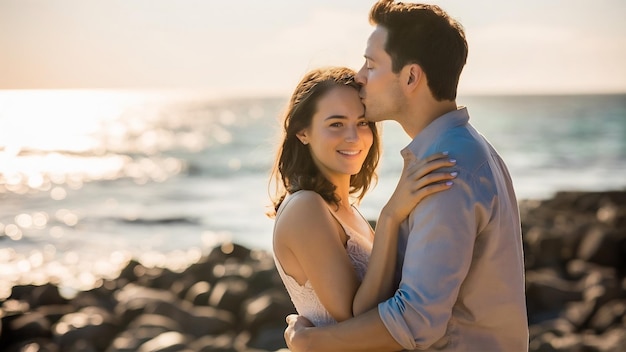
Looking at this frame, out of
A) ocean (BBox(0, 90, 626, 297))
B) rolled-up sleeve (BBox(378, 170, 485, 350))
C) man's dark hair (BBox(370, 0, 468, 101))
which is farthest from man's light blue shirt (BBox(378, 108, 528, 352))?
ocean (BBox(0, 90, 626, 297))

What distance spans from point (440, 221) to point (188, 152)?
35537mm

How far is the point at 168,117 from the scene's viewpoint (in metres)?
64.2

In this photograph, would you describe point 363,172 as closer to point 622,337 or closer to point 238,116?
point 622,337

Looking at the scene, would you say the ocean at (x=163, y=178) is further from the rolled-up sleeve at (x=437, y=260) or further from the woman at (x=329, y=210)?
the rolled-up sleeve at (x=437, y=260)

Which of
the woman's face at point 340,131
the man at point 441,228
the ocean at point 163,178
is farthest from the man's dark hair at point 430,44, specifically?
the ocean at point 163,178

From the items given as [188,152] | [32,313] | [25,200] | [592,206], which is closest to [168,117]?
[188,152]

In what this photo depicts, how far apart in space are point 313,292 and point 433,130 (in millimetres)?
926

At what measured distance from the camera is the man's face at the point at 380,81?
364cm

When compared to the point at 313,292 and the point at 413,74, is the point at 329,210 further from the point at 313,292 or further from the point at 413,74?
the point at 413,74

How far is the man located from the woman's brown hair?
44cm

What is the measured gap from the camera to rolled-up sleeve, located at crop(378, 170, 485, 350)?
3.24 m

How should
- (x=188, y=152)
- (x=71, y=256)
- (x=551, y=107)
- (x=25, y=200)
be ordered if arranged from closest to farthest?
(x=71, y=256)
(x=25, y=200)
(x=188, y=152)
(x=551, y=107)

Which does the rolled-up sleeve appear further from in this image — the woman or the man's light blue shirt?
the woman

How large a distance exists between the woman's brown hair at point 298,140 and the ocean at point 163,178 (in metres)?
0.21
